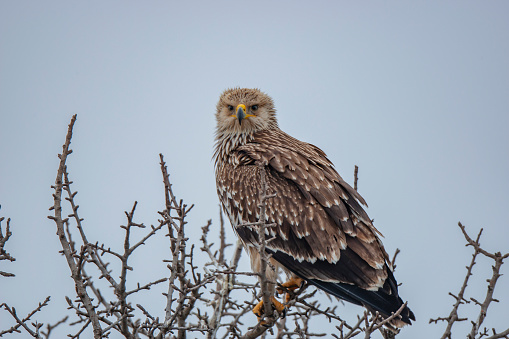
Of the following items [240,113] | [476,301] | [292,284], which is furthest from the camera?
[240,113]

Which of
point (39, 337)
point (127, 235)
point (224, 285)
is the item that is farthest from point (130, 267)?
point (224, 285)

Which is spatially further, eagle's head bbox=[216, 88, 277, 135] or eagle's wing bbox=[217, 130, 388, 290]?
eagle's head bbox=[216, 88, 277, 135]

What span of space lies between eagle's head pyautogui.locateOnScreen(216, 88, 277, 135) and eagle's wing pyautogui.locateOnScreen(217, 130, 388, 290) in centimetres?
88

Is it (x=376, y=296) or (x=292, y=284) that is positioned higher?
(x=292, y=284)

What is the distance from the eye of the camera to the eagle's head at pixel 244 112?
6922 millimetres

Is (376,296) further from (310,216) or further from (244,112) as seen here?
(244,112)

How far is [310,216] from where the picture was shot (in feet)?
17.9

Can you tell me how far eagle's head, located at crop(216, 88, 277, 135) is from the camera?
6.92m

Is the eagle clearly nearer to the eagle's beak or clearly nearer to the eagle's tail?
the eagle's tail

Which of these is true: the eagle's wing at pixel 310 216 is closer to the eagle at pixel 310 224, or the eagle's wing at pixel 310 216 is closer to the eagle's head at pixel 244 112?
the eagle at pixel 310 224

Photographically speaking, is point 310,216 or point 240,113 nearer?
point 310,216

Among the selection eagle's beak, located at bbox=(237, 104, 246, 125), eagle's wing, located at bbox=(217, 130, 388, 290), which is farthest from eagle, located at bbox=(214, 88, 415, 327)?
eagle's beak, located at bbox=(237, 104, 246, 125)

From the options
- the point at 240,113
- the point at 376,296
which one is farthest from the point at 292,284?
the point at 240,113

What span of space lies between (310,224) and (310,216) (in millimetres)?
80
